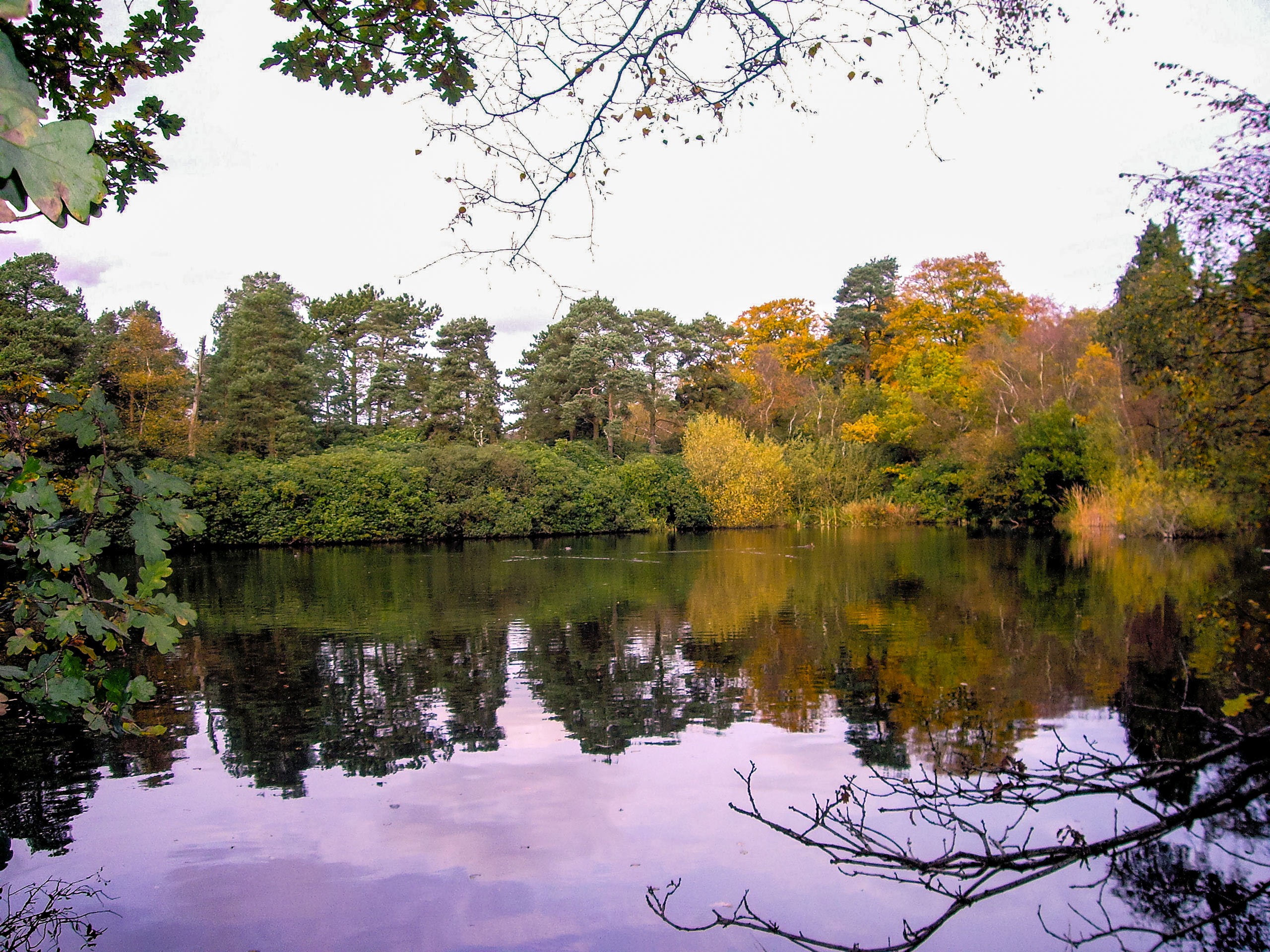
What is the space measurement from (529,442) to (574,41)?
99.3 ft

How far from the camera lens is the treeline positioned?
24953 millimetres

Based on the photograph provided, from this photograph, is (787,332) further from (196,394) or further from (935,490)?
(196,394)

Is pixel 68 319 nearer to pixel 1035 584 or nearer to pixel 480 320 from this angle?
pixel 480 320

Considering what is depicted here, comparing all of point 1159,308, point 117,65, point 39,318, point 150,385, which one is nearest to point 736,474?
point 150,385

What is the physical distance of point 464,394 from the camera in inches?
1379

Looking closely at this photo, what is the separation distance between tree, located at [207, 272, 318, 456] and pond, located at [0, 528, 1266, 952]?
21550 millimetres

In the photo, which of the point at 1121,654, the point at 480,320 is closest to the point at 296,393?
the point at 480,320

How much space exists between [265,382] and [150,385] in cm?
744

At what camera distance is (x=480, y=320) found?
35.9 meters

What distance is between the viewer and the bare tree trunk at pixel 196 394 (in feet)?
92.5

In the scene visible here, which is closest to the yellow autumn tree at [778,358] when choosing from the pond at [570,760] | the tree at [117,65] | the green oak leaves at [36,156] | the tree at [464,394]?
the tree at [464,394]

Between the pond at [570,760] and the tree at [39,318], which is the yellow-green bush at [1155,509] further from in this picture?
the tree at [39,318]

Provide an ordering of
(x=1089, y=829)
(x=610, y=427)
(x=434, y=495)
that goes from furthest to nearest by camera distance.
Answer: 1. (x=610, y=427)
2. (x=434, y=495)
3. (x=1089, y=829)

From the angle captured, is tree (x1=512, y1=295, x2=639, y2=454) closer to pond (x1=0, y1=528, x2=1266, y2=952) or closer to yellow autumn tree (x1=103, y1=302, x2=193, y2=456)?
yellow autumn tree (x1=103, y1=302, x2=193, y2=456)
